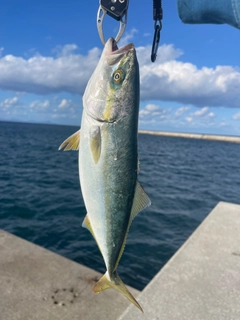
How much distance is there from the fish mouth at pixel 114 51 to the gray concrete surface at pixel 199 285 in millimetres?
3108

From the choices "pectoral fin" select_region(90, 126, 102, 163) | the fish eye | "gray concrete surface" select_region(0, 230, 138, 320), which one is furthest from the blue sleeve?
"gray concrete surface" select_region(0, 230, 138, 320)

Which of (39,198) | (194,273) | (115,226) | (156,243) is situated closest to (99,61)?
(115,226)

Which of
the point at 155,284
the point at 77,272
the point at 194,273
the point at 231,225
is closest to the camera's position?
the point at 155,284

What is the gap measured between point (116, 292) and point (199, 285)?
1239mm

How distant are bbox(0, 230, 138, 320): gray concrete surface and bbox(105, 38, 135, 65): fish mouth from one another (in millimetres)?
3451

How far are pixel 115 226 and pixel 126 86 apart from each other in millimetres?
907

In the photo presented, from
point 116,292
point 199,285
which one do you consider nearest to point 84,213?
point 116,292

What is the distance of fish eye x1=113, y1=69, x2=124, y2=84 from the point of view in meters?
1.91

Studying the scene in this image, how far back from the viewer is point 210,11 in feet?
6.94

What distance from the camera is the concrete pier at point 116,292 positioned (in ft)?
13.0

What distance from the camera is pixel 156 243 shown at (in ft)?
31.8

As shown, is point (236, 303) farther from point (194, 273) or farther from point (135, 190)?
point (135, 190)

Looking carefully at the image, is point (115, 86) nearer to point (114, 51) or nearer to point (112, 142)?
point (114, 51)

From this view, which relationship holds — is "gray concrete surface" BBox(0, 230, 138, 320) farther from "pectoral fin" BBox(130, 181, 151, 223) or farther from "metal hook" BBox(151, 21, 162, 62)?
"metal hook" BBox(151, 21, 162, 62)
